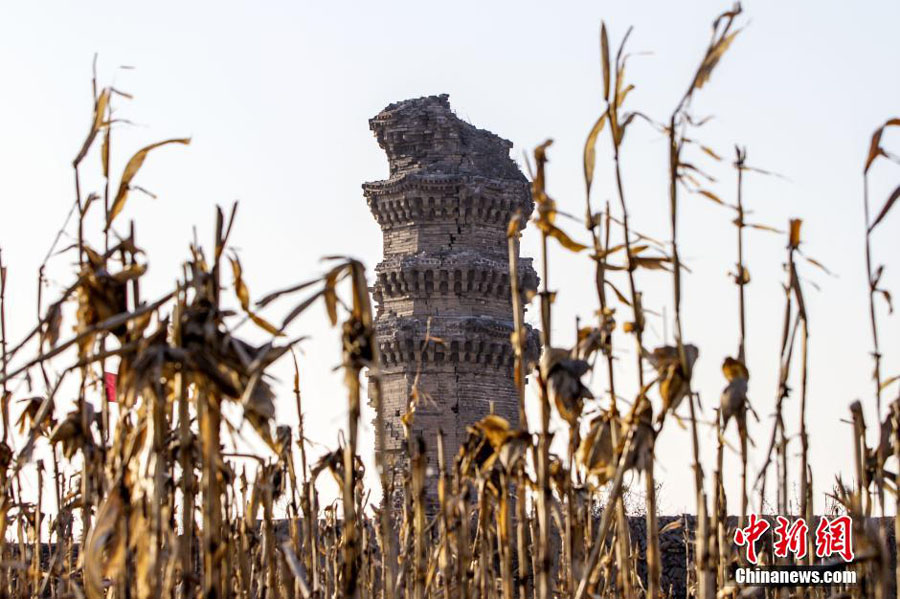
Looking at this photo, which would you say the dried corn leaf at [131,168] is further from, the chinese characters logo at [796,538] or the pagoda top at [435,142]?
the pagoda top at [435,142]

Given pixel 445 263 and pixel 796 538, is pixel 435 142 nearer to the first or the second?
pixel 445 263

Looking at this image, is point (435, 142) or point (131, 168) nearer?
point (131, 168)

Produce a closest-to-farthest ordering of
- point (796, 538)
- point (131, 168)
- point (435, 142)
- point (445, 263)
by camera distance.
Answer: point (131, 168) → point (796, 538) → point (445, 263) → point (435, 142)

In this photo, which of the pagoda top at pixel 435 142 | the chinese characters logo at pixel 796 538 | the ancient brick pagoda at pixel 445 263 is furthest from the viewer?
the pagoda top at pixel 435 142

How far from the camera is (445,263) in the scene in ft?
137

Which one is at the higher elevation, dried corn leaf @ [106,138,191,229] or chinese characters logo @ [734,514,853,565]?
dried corn leaf @ [106,138,191,229]

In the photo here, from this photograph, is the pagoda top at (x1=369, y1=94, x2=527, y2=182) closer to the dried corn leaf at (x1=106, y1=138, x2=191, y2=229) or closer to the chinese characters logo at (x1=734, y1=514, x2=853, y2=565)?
the chinese characters logo at (x1=734, y1=514, x2=853, y2=565)

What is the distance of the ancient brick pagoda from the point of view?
136ft

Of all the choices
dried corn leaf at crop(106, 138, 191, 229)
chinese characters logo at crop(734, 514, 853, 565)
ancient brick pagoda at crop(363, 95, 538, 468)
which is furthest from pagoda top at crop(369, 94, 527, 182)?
dried corn leaf at crop(106, 138, 191, 229)

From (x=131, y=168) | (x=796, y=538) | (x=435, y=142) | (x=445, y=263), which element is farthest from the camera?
(x=435, y=142)

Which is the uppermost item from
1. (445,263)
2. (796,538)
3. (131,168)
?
(445,263)

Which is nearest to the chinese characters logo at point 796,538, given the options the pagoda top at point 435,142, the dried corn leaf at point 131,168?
the dried corn leaf at point 131,168

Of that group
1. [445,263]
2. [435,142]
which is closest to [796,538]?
[445,263]

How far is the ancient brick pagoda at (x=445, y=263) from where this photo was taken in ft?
136
